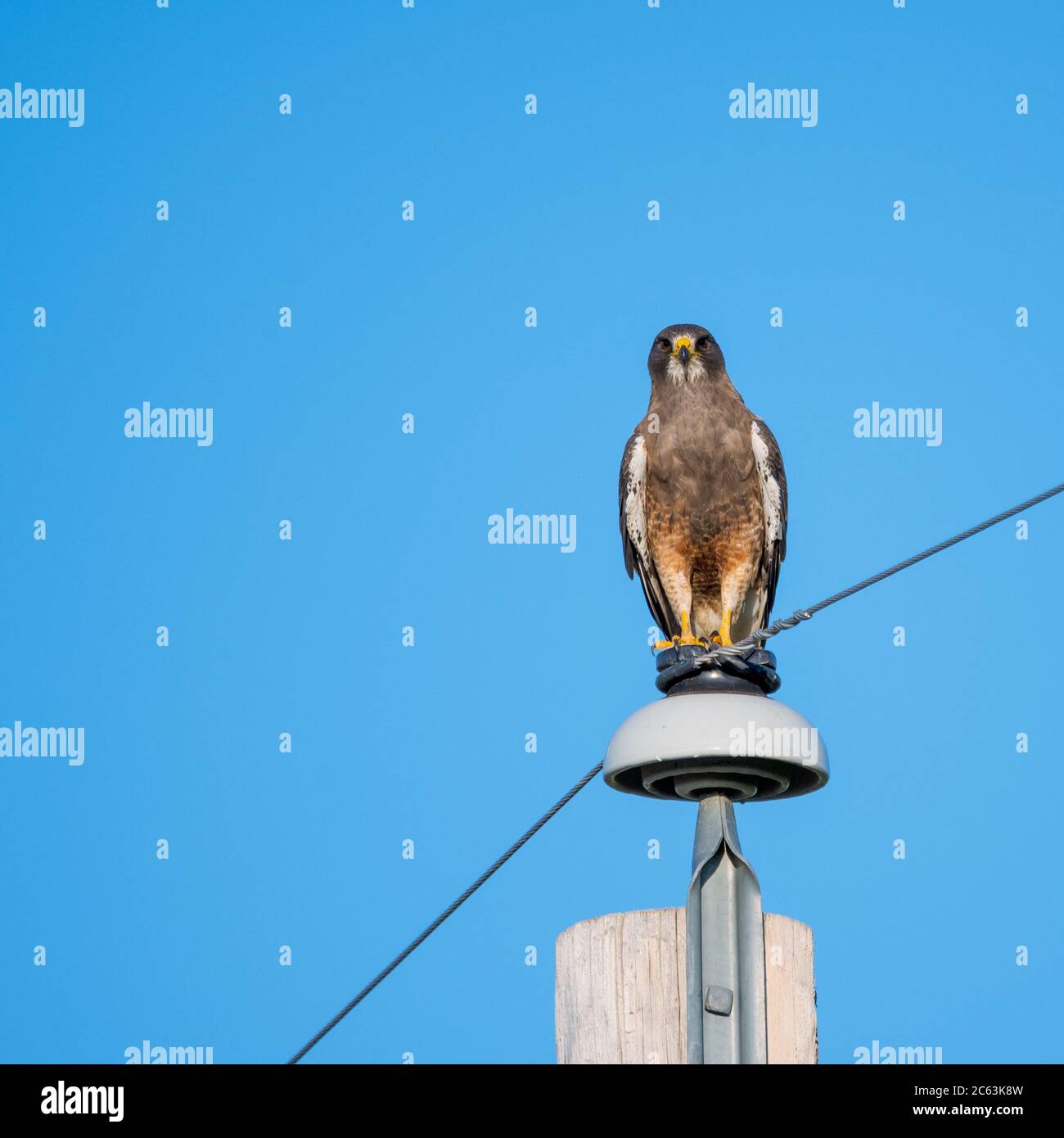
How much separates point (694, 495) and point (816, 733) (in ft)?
17.4

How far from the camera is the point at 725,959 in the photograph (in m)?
4.32

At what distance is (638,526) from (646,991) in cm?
626

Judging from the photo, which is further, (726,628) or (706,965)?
(726,628)

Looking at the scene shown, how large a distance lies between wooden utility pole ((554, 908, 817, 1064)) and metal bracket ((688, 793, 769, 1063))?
0.10 feet

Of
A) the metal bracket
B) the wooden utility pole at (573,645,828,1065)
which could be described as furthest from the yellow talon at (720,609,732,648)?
the metal bracket

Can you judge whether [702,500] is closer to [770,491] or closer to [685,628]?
[770,491]

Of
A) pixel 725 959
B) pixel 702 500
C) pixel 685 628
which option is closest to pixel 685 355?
pixel 702 500

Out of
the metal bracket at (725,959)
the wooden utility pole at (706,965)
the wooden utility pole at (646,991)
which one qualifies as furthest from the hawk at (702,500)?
the wooden utility pole at (646,991)

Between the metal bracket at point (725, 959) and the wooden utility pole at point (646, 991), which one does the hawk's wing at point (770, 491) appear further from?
the wooden utility pole at point (646, 991)

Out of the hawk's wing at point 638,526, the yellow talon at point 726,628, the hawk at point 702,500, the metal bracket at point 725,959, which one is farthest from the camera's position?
the hawk's wing at point 638,526

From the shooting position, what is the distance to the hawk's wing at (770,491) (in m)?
10.2
